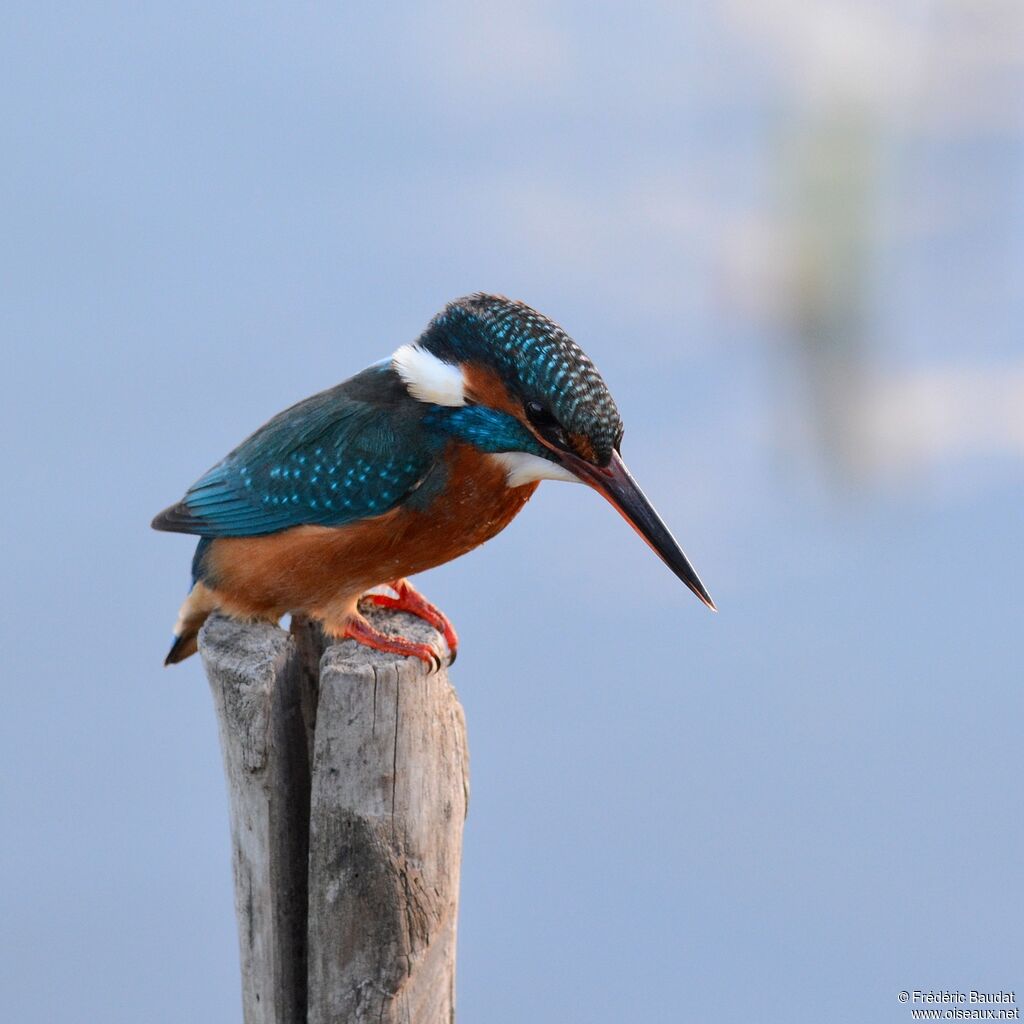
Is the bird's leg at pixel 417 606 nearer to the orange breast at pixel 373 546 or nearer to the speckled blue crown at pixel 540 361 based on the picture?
the orange breast at pixel 373 546

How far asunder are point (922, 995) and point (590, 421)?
207cm

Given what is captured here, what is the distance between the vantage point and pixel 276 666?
96.0 inches

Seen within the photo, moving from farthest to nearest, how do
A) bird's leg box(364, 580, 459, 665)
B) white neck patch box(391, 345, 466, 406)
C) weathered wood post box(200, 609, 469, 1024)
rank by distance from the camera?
bird's leg box(364, 580, 459, 665) < white neck patch box(391, 345, 466, 406) < weathered wood post box(200, 609, 469, 1024)

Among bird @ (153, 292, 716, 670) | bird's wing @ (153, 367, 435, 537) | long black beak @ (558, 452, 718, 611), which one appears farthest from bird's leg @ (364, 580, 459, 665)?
long black beak @ (558, 452, 718, 611)

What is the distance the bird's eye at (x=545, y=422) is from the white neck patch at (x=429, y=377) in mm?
165

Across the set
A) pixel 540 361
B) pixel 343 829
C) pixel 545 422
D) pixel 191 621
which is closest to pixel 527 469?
pixel 545 422

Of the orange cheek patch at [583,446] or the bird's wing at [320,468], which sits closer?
the orange cheek patch at [583,446]

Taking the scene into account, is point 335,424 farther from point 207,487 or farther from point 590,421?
point 590,421

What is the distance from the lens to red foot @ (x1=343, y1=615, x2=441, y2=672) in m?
2.53

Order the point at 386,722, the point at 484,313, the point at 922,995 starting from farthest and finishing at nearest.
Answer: the point at 922,995 < the point at 484,313 < the point at 386,722

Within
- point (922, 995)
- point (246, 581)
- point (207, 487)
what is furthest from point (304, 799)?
point (922, 995)

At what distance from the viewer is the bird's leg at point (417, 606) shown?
2844 mm

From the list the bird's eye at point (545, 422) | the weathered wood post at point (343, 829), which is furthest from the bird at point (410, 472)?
the weathered wood post at point (343, 829)

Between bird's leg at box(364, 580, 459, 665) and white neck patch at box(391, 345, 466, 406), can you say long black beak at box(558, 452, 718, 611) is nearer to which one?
white neck patch at box(391, 345, 466, 406)
